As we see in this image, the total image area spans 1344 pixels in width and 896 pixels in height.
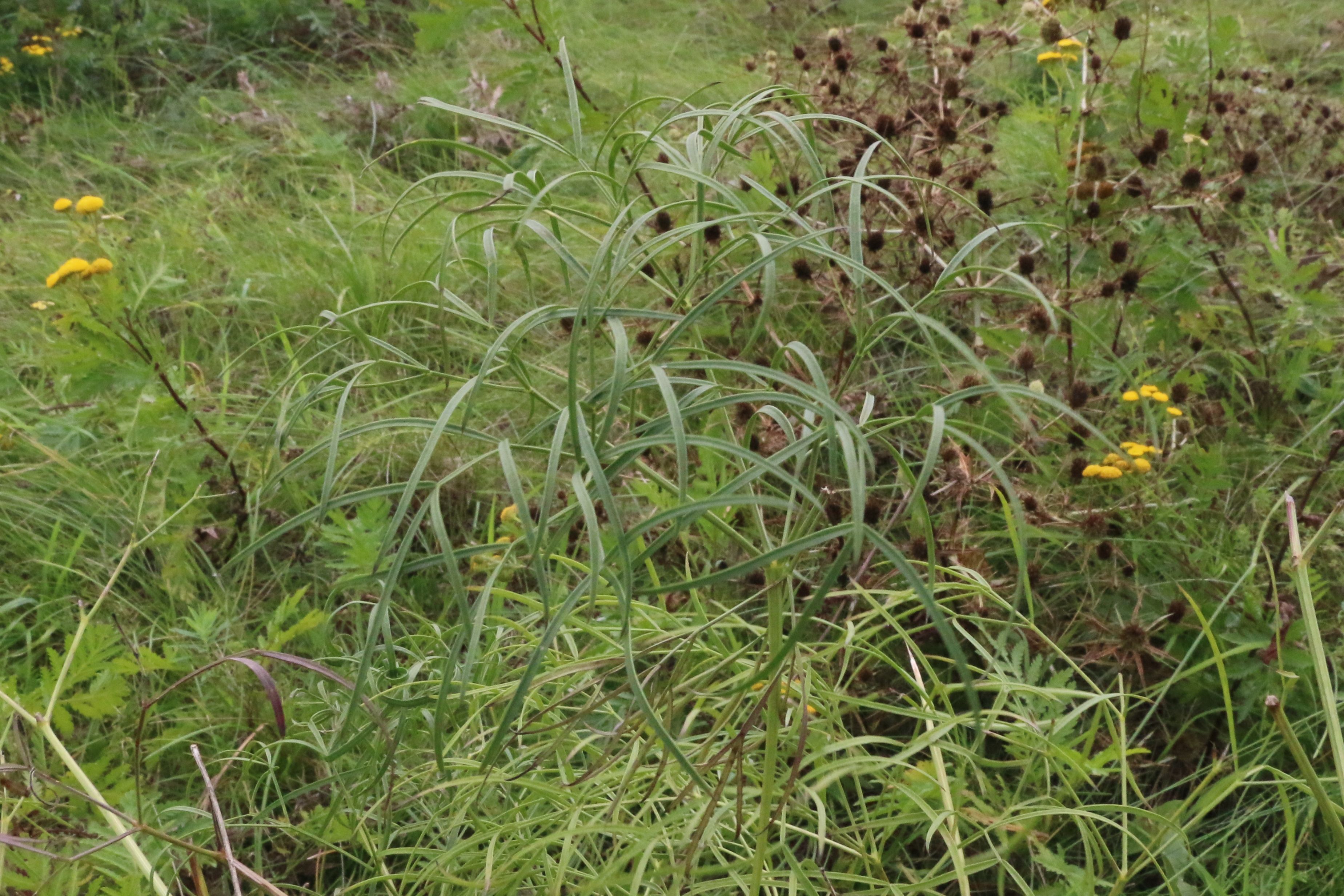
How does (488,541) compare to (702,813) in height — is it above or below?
below

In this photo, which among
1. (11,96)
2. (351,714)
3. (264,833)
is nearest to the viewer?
(351,714)

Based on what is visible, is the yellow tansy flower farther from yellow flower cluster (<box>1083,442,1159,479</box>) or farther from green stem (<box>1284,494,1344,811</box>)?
green stem (<box>1284,494,1344,811</box>)

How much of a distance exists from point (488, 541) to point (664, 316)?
1.02 metres

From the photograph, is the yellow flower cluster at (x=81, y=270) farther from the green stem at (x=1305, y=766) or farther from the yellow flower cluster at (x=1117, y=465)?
the green stem at (x=1305, y=766)

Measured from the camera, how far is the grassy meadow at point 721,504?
0.85 metres

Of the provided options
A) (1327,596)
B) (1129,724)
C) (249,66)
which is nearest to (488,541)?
(1129,724)

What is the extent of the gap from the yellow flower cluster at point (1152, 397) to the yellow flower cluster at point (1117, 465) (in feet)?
0.22

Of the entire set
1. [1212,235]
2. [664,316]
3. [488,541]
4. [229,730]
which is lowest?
[229,730]

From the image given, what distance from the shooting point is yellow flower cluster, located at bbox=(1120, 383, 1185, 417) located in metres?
1.55

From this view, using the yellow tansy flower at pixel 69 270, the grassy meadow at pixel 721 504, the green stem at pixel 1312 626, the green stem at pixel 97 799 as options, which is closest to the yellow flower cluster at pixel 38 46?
the grassy meadow at pixel 721 504

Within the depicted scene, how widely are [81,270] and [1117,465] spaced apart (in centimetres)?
163

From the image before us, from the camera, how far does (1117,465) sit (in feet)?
4.95

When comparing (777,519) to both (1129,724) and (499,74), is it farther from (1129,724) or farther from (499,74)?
(499,74)

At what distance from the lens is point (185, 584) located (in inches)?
70.2
